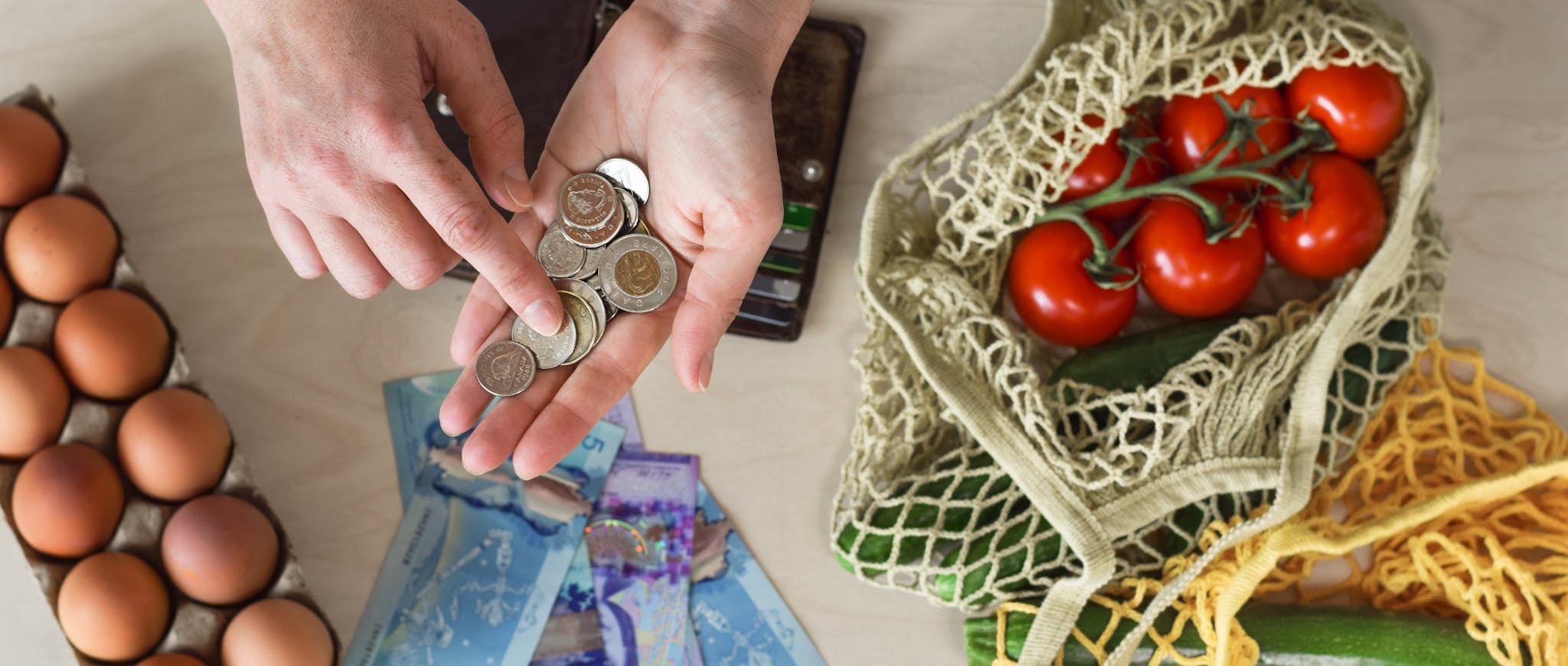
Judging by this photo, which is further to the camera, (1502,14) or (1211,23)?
(1502,14)

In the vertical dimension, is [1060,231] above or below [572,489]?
above

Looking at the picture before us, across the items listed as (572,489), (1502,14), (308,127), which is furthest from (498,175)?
(1502,14)

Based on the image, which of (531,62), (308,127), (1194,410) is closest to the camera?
(308,127)

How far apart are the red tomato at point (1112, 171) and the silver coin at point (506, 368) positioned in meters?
0.53

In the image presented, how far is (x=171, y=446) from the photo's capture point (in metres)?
0.88

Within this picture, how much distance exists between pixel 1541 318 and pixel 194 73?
144 cm

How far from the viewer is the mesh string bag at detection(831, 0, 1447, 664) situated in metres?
0.89

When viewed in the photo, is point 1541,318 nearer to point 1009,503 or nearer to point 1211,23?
point 1211,23

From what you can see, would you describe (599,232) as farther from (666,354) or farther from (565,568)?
(565,568)

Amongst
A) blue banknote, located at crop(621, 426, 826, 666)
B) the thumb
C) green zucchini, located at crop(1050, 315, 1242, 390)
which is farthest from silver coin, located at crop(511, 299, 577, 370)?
green zucchini, located at crop(1050, 315, 1242, 390)

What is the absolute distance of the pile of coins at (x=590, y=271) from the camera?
848 mm

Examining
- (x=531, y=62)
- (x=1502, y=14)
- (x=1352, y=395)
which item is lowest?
(x=1352, y=395)

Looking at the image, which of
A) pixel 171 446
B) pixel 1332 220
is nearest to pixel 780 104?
pixel 1332 220

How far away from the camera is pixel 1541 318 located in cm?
103
